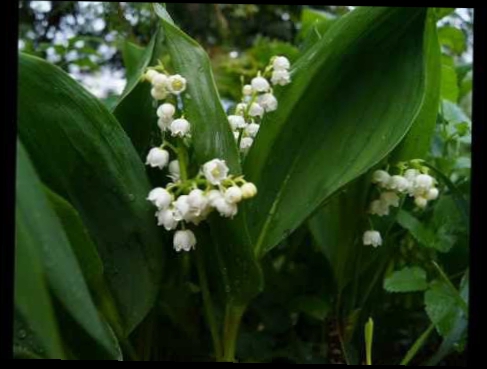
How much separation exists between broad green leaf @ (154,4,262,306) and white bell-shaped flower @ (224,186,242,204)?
0.11ft

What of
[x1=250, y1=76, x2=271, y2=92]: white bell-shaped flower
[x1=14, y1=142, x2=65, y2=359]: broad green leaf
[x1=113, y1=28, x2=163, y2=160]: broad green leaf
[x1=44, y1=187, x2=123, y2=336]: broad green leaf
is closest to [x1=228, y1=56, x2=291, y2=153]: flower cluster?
[x1=250, y1=76, x2=271, y2=92]: white bell-shaped flower

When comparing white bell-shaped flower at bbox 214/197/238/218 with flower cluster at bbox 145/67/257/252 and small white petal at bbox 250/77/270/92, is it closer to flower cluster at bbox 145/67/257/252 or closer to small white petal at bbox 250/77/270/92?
flower cluster at bbox 145/67/257/252

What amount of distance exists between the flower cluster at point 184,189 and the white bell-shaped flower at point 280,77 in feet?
0.34

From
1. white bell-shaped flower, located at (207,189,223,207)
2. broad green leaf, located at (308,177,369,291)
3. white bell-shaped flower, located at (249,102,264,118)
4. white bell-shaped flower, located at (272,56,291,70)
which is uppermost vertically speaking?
white bell-shaped flower, located at (272,56,291,70)

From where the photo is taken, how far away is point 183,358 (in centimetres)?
77

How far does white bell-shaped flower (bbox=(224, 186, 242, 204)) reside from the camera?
53cm

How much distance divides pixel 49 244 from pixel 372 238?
40 centimetres

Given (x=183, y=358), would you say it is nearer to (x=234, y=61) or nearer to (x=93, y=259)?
(x=93, y=259)

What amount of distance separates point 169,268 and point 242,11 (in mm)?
1457

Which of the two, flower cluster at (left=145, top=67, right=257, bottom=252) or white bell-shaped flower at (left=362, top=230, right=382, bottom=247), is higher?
flower cluster at (left=145, top=67, right=257, bottom=252)

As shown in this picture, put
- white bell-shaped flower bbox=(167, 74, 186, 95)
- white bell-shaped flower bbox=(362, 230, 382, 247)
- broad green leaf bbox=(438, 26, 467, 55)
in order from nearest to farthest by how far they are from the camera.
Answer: white bell-shaped flower bbox=(167, 74, 186, 95) < white bell-shaped flower bbox=(362, 230, 382, 247) < broad green leaf bbox=(438, 26, 467, 55)

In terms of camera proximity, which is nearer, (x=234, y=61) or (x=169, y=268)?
(x=169, y=268)

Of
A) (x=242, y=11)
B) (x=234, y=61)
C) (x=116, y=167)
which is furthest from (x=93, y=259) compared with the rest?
(x=242, y=11)

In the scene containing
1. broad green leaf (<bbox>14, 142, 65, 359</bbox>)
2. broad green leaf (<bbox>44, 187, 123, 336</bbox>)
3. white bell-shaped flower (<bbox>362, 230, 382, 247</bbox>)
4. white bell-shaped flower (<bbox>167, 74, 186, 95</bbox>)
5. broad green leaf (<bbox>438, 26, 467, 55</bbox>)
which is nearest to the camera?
broad green leaf (<bbox>14, 142, 65, 359</bbox>)
